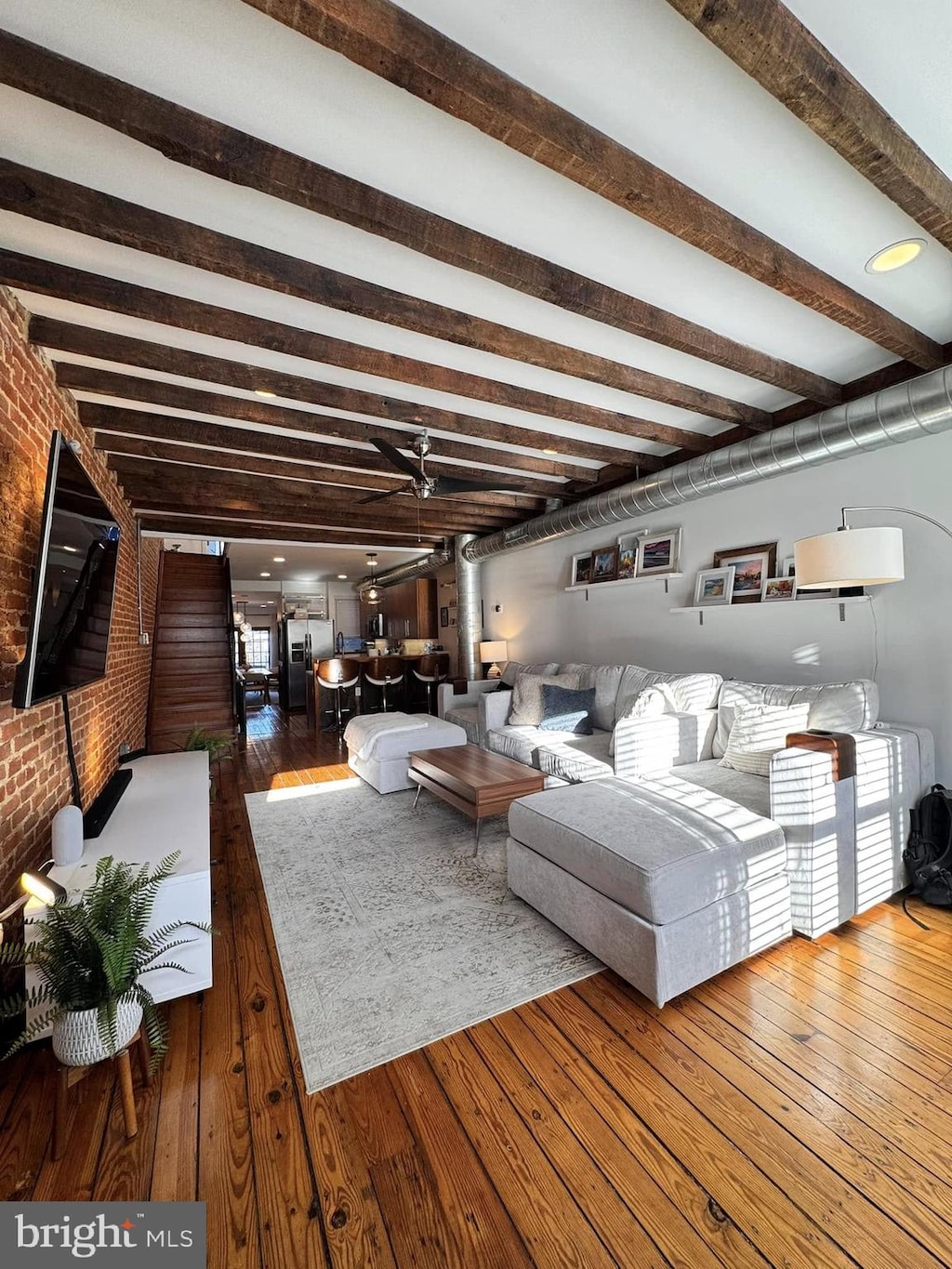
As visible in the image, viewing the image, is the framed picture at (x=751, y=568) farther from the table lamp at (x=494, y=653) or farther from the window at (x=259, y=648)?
the window at (x=259, y=648)

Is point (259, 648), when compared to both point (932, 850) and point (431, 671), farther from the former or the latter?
point (932, 850)

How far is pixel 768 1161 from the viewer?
1327mm

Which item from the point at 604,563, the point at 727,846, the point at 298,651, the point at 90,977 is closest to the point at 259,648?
the point at 298,651

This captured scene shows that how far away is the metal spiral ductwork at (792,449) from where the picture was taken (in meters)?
2.71

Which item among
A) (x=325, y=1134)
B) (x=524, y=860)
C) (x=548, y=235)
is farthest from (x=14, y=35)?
(x=524, y=860)

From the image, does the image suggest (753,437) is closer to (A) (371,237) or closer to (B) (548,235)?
(B) (548,235)

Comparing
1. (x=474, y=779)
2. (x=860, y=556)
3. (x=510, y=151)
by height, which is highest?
(x=510, y=151)

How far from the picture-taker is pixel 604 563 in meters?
5.34

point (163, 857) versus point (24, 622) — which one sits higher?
point (24, 622)

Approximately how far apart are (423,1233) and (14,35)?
307 centimetres

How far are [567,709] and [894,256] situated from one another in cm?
347

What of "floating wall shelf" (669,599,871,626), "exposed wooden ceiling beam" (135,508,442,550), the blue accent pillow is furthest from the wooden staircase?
"floating wall shelf" (669,599,871,626)

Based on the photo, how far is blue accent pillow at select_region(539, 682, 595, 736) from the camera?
4512mm

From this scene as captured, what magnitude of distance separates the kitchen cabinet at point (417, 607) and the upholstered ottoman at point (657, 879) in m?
7.16
